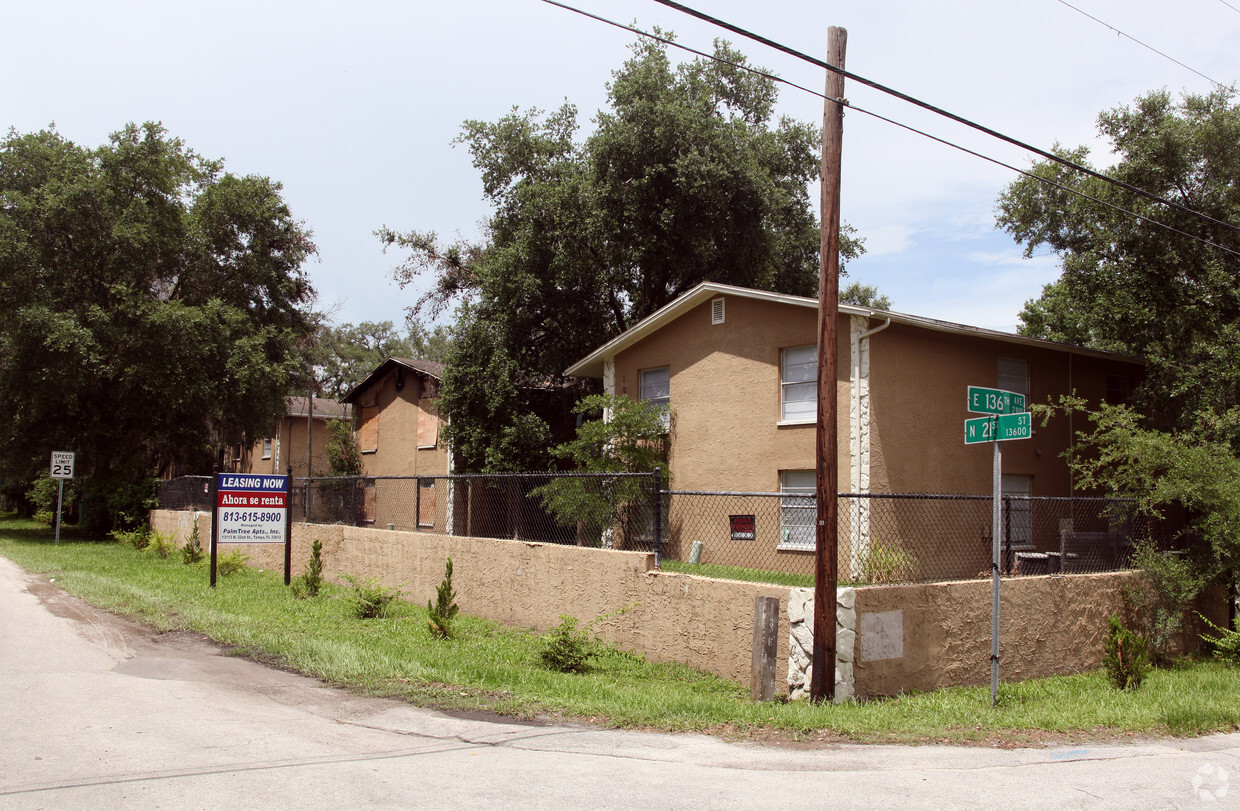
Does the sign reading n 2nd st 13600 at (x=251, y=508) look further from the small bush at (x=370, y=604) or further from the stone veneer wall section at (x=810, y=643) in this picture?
the stone veneer wall section at (x=810, y=643)

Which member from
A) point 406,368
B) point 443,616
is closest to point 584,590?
point 443,616

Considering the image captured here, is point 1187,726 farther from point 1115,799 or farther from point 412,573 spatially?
point 412,573

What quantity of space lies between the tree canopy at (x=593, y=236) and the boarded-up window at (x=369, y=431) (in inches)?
326

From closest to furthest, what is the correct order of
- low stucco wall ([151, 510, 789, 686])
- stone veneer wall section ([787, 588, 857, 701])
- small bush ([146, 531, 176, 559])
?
1. stone veneer wall section ([787, 588, 857, 701])
2. low stucco wall ([151, 510, 789, 686])
3. small bush ([146, 531, 176, 559])

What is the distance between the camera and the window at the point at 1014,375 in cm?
1864

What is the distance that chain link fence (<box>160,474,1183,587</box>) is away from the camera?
1102 cm

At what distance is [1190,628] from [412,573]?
Result: 1157cm

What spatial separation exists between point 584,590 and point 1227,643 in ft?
27.7

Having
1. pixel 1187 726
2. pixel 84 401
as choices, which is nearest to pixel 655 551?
pixel 1187 726

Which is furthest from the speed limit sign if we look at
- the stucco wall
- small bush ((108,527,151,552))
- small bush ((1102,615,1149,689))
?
small bush ((1102,615,1149,689))

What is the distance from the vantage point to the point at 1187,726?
8039 millimetres

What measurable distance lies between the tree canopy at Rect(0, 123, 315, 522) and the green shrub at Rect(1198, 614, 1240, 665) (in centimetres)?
2768

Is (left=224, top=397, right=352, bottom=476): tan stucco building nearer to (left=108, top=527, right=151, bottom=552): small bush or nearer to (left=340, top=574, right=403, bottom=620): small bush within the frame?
(left=108, top=527, right=151, bottom=552): small bush

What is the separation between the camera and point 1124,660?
1000 cm
